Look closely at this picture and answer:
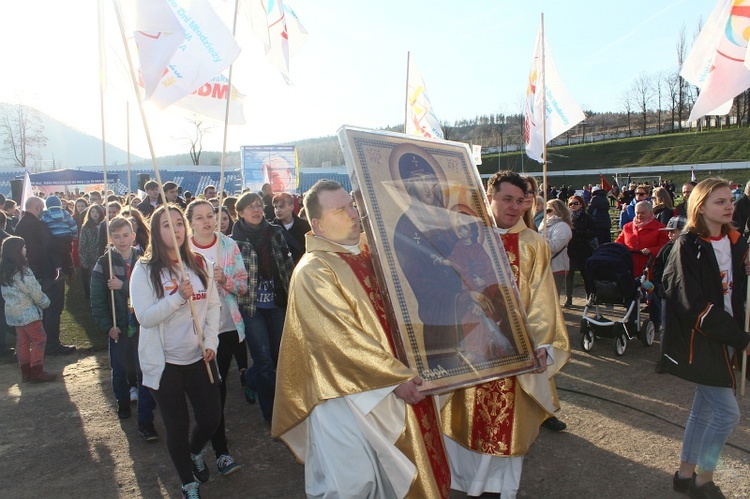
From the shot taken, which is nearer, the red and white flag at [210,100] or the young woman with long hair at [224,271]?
the young woman with long hair at [224,271]

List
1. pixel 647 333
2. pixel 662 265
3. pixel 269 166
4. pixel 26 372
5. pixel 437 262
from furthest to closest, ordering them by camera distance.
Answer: pixel 269 166
pixel 647 333
pixel 26 372
pixel 662 265
pixel 437 262

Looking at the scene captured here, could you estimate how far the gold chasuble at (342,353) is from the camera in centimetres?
278

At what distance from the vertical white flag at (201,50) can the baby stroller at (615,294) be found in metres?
4.90

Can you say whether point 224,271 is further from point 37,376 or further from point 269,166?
point 269,166

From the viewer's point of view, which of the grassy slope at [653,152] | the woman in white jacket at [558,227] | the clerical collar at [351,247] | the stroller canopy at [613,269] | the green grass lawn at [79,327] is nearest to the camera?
the clerical collar at [351,247]

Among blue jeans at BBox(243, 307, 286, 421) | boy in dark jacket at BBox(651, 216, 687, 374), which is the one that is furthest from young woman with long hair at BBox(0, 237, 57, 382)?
boy in dark jacket at BBox(651, 216, 687, 374)

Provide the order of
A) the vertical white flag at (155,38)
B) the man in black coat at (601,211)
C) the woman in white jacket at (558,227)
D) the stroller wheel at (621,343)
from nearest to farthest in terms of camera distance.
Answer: the vertical white flag at (155,38)
the stroller wheel at (621,343)
the woman in white jacket at (558,227)
the man in black coat at (601,211)

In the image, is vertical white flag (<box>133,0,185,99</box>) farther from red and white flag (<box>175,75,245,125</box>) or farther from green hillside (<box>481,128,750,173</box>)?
green hillside (<box>481,128,750,173</box>)

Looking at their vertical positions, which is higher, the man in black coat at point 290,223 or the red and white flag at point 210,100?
the red and white flag at point 210,100

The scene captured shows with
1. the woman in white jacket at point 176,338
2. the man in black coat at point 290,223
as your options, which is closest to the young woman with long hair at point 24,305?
the man in black coat at point 290,223

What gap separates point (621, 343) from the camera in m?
6.68

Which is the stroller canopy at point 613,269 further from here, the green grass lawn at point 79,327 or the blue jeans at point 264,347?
the green grass lawn at point 79,327

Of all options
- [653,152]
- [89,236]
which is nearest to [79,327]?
[89,236]

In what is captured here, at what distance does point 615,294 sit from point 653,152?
167 ft
